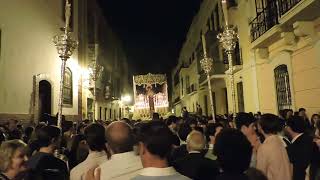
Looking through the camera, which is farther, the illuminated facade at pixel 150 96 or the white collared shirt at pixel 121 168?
the illuminated facade at pixel 150 96

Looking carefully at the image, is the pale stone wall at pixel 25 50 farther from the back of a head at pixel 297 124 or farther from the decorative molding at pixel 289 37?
the decorative molding at pixel 289 37

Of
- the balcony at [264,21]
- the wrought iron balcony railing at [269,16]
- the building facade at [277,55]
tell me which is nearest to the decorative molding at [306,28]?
the building facade at [277,55]

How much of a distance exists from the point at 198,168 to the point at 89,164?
114 cm

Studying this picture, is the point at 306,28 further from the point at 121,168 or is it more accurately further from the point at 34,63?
the point at 34,63

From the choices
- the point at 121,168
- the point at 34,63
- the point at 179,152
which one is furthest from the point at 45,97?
the point at 121,168

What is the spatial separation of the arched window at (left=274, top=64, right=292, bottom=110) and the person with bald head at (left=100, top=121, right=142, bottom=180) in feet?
34.4

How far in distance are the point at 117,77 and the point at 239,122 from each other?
121ft

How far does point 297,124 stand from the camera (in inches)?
187

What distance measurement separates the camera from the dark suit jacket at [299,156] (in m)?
4.50

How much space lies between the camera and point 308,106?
10734mm

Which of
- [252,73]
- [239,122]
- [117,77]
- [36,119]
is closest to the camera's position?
[239,122]

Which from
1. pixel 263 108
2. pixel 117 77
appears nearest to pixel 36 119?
pixel 263 108

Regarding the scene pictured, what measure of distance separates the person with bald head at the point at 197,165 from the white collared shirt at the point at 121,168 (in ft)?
2.77

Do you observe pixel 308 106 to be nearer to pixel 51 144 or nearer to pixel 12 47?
pixel 51 144
